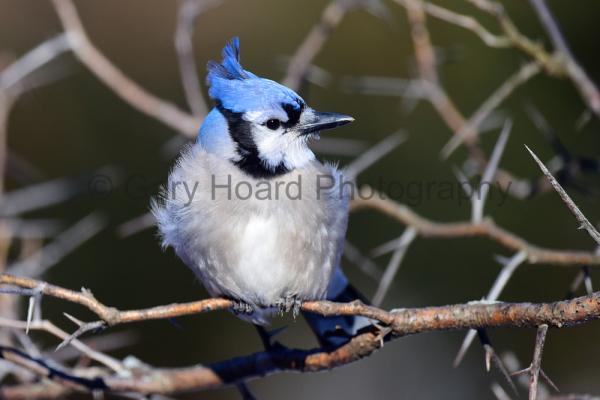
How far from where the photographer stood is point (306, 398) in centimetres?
670

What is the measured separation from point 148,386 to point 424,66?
218 centimetres

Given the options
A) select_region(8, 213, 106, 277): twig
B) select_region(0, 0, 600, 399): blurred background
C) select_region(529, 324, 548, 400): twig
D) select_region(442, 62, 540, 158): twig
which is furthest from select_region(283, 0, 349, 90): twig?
select_region(529, 324, 548, 400): twig

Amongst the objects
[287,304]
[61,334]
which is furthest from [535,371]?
[287,304]

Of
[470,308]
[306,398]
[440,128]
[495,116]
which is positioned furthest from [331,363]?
[306,398]

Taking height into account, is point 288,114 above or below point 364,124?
below

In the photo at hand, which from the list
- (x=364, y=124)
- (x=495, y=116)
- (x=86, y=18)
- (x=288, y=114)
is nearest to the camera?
(x=288, y=114)

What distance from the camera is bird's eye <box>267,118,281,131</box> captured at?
14.5ft

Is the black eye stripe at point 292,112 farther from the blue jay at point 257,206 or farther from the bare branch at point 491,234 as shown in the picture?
the bare branch at point 491,234

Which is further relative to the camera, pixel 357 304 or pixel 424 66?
pixel 424 66

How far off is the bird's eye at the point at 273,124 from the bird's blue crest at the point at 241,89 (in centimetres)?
4

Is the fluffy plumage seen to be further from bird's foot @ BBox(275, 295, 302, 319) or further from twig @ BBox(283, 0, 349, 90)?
twig @ BBox(283, 0, 349, 90)

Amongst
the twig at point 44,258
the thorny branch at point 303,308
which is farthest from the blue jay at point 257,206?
the twig at point 44,258

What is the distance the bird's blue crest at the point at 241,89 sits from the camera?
14.2ft

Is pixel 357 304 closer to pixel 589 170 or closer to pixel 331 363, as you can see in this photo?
pixel 331 363
